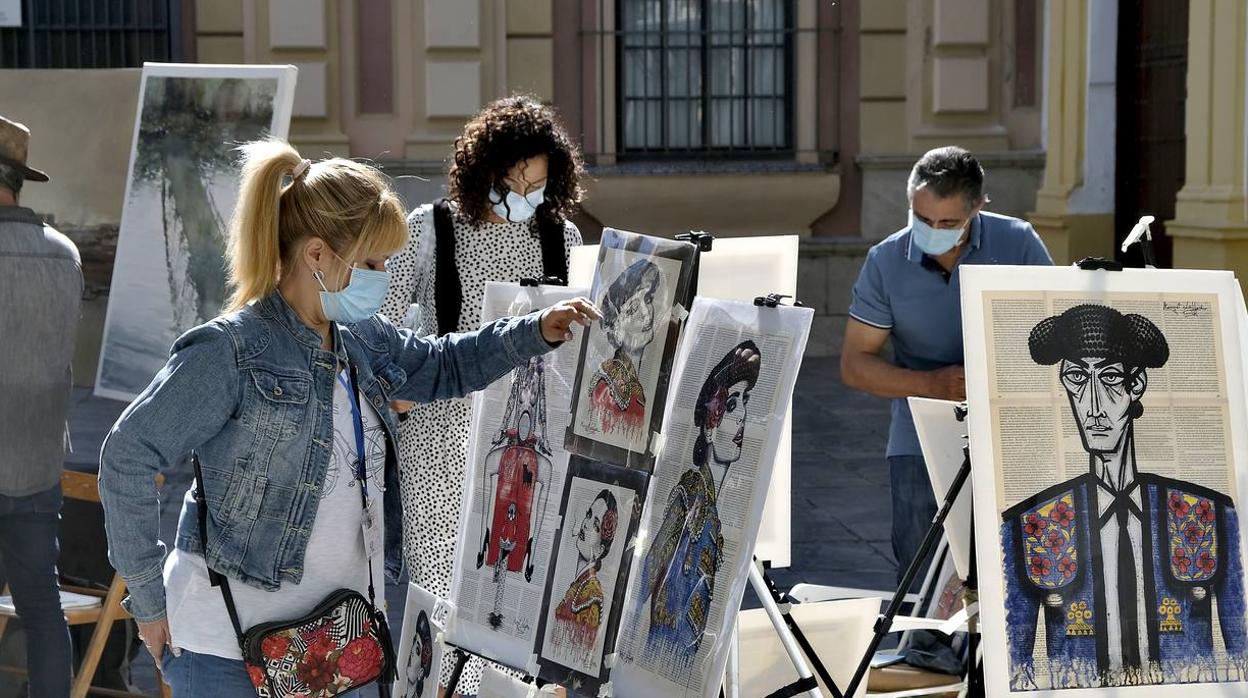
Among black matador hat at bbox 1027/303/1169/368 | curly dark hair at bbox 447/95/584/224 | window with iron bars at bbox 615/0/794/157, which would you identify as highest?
window with iron bars at bbox 615/0/794/157

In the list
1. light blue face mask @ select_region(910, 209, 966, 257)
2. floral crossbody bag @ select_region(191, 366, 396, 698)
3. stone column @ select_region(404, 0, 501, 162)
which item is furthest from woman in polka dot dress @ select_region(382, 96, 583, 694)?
stone column @ select_region(404, 0, 501, 162)

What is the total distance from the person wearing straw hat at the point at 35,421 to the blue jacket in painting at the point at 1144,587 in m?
2.22

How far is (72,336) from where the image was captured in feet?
13.1

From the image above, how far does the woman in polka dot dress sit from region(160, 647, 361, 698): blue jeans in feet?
4.61

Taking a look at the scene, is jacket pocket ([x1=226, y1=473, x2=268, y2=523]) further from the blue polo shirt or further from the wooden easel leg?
the blue polo shirt

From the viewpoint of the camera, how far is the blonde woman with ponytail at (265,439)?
8.09ft

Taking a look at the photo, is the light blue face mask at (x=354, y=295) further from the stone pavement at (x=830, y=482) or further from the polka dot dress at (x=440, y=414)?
the stone pavement at (x=830, y=482)

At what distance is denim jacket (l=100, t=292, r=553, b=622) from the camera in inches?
96.3

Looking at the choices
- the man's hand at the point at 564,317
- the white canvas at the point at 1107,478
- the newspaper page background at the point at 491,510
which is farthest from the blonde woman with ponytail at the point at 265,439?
the white canvas at the point at 1107,478

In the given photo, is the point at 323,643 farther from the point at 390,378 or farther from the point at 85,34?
the point at 85,34

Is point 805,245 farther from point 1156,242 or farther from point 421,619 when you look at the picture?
point 421,619

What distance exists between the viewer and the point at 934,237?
12.9 ft

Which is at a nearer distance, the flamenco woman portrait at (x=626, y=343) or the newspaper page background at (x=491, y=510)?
the flamenco woman portrait at (x=626, y=343)
